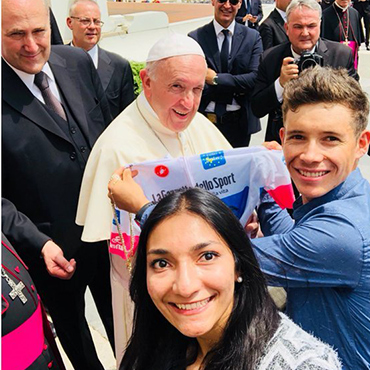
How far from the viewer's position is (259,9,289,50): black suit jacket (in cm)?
521

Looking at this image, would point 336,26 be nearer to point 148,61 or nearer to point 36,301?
point 148,61

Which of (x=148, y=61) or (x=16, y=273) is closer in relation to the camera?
(x=16, y=273)

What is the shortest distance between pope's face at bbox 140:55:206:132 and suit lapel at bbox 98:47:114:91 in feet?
6.18

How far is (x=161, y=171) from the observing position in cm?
229

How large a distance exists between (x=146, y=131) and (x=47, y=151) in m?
0.52

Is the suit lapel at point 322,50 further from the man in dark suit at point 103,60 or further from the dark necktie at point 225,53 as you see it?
the man in dark suit at point 103,60

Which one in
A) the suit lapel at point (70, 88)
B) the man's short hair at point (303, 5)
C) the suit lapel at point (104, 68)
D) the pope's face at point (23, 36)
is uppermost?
the pope's face at point (23, 36)

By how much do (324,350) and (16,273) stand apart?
3.81 ft

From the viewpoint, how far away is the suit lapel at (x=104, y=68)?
14.4 ft

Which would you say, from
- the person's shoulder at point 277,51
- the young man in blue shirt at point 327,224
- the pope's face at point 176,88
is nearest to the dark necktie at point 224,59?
the person's shoulder at point 277,51

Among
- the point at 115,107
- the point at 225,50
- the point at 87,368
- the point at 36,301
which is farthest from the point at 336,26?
the point at 36,301

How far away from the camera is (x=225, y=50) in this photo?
5.20 meters

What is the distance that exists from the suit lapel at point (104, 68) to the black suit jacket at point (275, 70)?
1.26 meters

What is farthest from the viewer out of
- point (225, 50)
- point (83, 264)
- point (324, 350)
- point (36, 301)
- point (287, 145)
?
point (225, 50)
